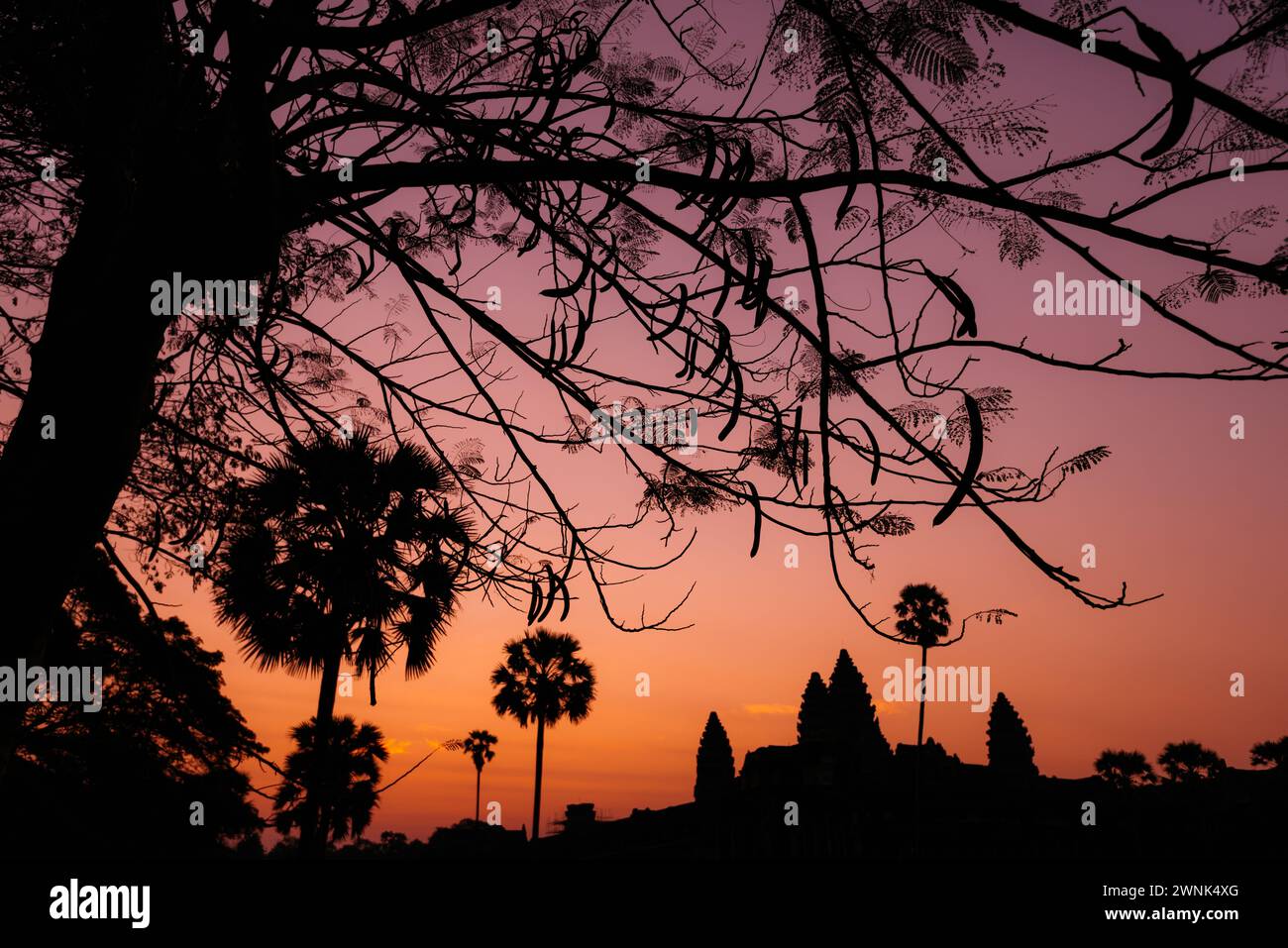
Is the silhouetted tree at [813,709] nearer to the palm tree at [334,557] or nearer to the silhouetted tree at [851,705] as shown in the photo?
the silhouetted tree at [851,705]

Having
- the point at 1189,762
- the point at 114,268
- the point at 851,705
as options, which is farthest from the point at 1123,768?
the point at 114,268

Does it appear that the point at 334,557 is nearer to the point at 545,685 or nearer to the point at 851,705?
the point at 545,685

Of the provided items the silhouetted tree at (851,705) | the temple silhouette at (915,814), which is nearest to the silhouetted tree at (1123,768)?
the temple silhouette at (915,814)

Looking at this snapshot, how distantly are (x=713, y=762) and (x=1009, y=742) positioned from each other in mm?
30405

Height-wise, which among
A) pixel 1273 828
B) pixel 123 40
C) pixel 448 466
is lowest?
pixel 1273 828

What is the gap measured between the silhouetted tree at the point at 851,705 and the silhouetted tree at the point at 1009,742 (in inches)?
390

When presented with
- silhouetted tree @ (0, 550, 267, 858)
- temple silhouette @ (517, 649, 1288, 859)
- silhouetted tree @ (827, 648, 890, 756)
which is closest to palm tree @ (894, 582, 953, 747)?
temple silhouette @ (517, 649, 1288, 859)

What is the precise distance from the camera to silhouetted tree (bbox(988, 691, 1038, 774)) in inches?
3130

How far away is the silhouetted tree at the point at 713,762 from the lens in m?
65.9
